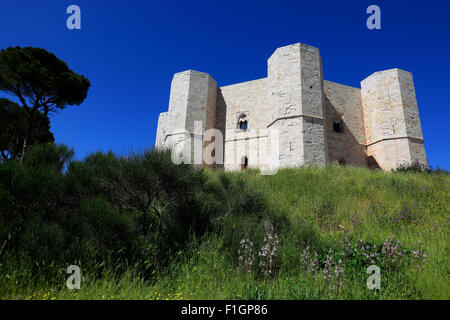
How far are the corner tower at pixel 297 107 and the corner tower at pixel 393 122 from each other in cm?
510

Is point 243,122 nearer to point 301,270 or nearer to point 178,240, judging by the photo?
point 178,240

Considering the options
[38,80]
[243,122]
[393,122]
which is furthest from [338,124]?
[38,80]

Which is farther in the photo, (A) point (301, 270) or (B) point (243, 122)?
(B) point (243, 122)

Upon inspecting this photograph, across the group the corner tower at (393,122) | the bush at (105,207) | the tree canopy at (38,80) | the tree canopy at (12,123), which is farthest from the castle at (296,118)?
the tree canopy at (12,123)

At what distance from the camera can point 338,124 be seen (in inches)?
579

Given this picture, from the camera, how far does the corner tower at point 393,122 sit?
12.8m

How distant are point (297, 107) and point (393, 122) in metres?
6.98

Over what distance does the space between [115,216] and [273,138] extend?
10.3 meters

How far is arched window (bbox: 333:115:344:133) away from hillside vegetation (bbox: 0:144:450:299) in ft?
35.6

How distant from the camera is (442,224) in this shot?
4.23 metres

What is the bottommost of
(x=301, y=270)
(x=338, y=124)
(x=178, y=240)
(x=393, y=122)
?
(x=301, y=270)

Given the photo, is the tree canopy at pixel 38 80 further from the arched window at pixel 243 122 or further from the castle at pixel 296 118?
the arched window at pixel 243 122
